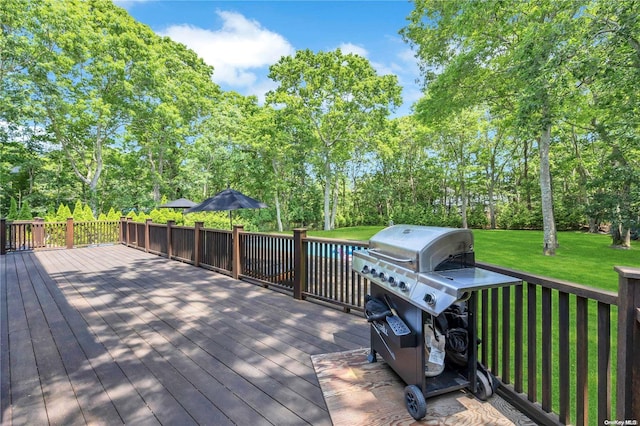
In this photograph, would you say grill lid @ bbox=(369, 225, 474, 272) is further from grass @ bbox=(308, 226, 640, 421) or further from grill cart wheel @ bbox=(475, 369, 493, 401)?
grass @ bbox=(308, 226, 640, 421)

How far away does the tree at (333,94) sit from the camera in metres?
16.4

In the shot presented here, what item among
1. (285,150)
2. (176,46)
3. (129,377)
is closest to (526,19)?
(129,377)

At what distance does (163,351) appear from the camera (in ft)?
8.77

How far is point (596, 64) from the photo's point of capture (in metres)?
5.77

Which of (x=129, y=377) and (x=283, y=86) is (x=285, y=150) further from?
(x=129, y=377)

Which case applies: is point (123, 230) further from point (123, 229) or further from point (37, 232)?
point (37, 232)

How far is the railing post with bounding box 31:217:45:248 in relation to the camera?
898 cm

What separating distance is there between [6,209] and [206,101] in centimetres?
1211

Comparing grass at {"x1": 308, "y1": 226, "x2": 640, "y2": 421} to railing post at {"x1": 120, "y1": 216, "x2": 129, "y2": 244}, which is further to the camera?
railing post at {"x1": 120, "y1": 216, "x2": 129, "y2": 244}

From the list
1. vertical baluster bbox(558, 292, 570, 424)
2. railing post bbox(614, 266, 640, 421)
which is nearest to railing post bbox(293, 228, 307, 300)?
vertical baluster bbox(558, 292, 570, 424)

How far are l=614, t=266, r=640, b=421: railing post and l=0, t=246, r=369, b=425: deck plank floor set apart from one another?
1415 mm

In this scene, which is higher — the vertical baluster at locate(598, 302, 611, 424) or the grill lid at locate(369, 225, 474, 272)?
the grill lid at locate(369, 225, 474, 272)

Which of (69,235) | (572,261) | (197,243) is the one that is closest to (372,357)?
(197,243)

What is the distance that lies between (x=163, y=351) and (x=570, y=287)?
301cm
